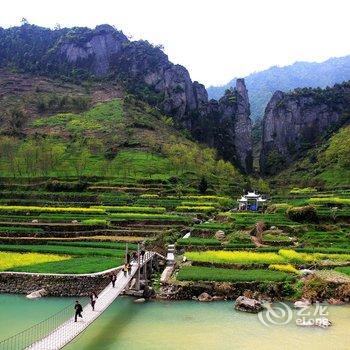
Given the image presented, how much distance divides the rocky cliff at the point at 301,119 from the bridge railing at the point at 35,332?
153m

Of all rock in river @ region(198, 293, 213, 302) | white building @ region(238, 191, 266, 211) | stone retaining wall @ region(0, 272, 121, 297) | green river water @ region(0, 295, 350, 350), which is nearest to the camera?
green river water @ region(0, 295, 350, 350)

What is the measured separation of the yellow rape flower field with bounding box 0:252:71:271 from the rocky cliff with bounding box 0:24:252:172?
123m

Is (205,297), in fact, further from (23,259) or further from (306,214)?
(306,214)

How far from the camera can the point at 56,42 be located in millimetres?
195375

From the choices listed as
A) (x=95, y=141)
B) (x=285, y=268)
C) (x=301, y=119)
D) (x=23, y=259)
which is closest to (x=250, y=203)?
(x=95, y=141)

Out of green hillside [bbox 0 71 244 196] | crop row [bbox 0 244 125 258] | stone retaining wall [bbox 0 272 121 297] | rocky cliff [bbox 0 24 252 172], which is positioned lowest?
stone retaining wall [bbox 0 272 121 297]

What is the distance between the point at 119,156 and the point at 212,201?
31.9 m

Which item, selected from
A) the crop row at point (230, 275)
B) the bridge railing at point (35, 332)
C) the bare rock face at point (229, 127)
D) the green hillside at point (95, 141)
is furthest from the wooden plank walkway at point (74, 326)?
the bare rock face at point (229, 127)

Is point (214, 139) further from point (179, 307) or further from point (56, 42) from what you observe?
point (179, 307)

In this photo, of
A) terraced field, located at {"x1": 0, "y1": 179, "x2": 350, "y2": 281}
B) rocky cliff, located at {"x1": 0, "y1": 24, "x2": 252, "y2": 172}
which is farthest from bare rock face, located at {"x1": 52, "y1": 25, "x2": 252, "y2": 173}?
terraced field, located at {"x1": 0, "y1": 179, "x2": 350, "y2": 281}

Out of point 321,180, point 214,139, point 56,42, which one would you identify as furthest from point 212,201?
point 56,42

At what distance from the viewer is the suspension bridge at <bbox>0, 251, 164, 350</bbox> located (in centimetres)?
2231

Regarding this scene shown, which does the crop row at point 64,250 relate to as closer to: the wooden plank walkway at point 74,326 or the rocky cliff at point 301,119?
the wooden plank walkway at point 74,326

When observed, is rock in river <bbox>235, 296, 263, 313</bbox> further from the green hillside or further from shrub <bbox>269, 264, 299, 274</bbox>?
the green hillside
